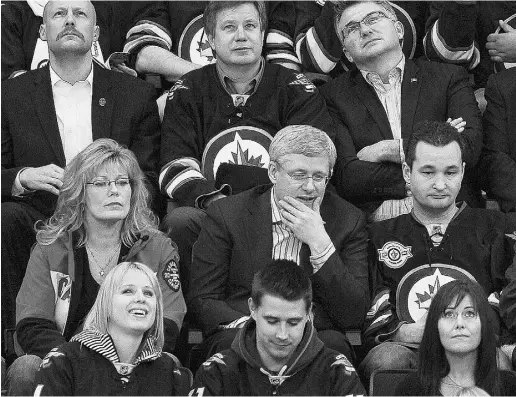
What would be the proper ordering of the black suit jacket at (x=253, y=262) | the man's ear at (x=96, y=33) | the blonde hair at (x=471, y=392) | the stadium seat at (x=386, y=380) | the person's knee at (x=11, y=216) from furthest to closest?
the man's ear at (x=96, y=33)
the person's knee at (x=11, y=216)
the black suit jacket at (x=253, y=262)
the stadium seat at (x=386, y=380)
the blonde hair at (x=471, y=392)

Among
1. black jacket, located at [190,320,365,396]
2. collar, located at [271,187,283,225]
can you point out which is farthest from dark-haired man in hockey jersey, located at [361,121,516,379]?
Result: black jacket, located at [190,320,365,396]

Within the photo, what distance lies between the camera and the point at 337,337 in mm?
4684

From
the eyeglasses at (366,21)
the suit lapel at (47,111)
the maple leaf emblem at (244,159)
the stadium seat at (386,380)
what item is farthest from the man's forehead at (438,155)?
the suit lapel at (47,111)

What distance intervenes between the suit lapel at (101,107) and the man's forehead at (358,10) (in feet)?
3.18

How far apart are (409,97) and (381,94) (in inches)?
4.4

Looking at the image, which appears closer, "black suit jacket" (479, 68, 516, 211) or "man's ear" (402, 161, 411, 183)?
"man's ear" (402, 161, 411, 183)

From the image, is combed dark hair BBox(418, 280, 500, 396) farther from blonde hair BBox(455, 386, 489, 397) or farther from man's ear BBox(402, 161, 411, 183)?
man's ear BBox(402, 161, 411, 183)

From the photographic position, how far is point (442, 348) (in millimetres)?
4441

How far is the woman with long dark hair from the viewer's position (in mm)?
4406

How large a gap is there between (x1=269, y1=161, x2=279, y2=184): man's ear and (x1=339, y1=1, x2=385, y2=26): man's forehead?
97 cm

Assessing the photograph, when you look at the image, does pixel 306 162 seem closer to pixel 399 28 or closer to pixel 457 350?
pixel 457 350

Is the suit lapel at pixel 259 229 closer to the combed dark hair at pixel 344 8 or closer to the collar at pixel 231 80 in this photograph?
the collar at pixel 231 80

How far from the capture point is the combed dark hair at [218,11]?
5609mm

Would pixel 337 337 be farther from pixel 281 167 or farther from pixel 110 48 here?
pixel 110 48
